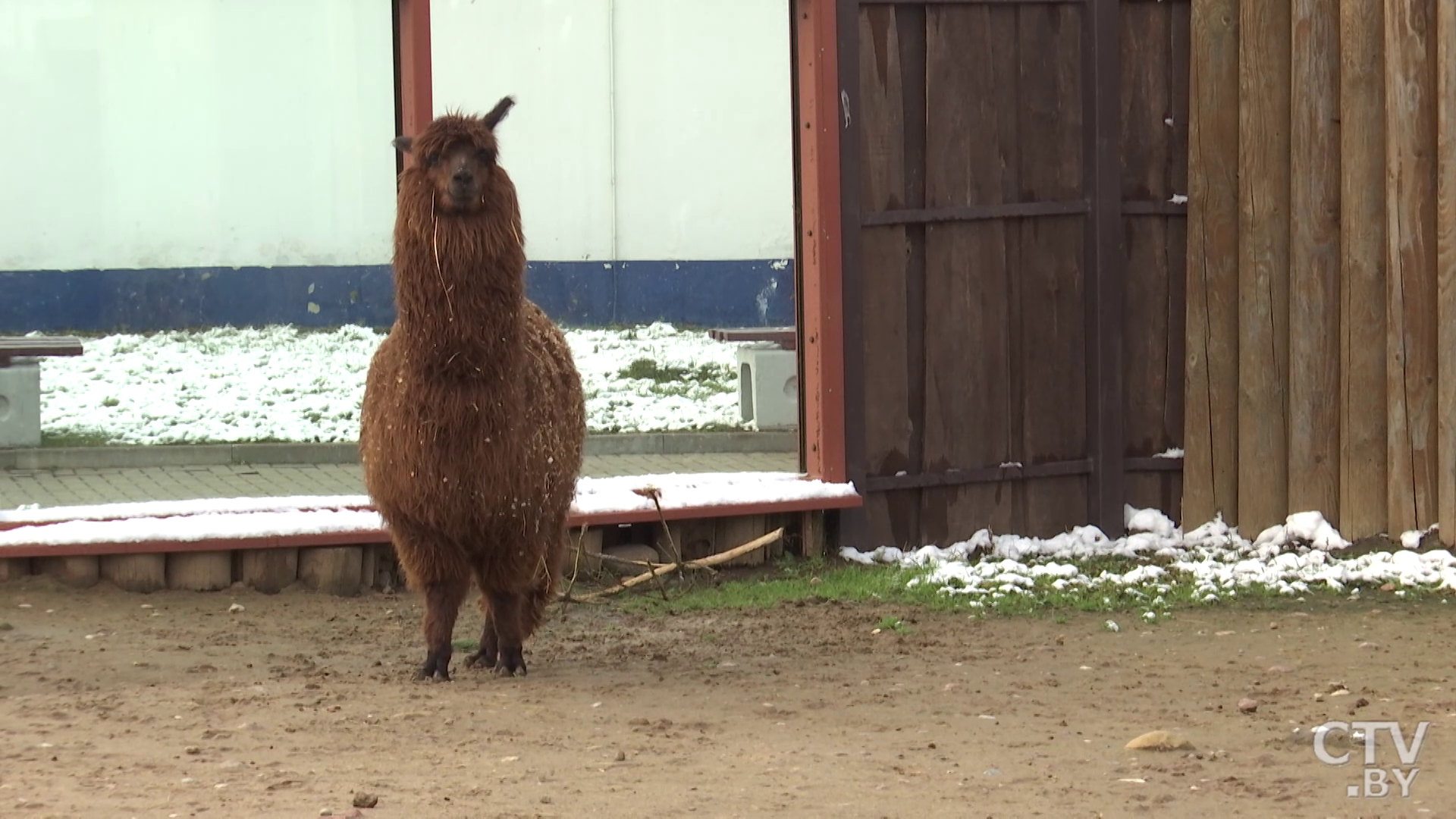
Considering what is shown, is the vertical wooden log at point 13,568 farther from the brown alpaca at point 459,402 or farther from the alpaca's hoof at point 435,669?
the alpaca's hoof at point 435,669

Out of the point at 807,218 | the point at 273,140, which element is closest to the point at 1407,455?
the point at 807,218

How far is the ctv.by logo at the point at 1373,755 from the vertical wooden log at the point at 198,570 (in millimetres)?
4586

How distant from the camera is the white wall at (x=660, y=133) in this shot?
14.9 meters

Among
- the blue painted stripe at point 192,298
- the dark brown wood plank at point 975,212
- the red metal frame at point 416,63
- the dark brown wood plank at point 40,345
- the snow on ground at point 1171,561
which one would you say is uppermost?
the red metal frame at point 416,63

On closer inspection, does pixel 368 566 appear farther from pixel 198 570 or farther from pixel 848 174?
pixel 848 174

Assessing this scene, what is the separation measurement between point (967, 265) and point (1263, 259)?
1350mm

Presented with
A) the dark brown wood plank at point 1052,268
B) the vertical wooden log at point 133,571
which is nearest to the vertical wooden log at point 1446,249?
the dark brown wood plank at point 1052,268

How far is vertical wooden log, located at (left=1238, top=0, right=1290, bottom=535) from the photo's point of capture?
324 inches

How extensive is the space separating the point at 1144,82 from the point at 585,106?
7.22 meters

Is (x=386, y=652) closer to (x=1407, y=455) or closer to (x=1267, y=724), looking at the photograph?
(x=1267, y=724)

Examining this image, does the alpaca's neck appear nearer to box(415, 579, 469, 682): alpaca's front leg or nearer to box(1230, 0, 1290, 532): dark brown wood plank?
box(415, 579, 469, 682): alpaca's front leg

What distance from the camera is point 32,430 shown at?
10.3 m

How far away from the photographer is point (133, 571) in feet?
24.9

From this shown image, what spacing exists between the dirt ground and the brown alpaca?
→ 377mm
